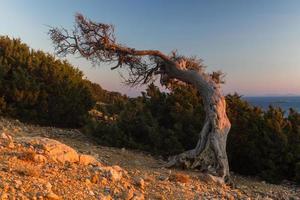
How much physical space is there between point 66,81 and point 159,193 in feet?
27.9

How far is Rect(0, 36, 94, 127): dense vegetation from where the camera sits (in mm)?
13453

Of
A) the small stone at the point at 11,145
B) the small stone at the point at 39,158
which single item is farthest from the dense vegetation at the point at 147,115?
the small stone at the point at 39,158

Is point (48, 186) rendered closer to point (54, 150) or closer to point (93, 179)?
point (93, 179)

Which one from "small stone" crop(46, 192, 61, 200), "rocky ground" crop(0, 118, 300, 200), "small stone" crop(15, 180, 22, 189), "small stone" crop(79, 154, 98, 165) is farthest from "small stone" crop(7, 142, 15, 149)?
"small stone" crop(46, 192, 61, 200)

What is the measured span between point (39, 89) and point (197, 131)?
519 cm

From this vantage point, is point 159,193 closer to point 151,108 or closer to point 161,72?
point 161,72

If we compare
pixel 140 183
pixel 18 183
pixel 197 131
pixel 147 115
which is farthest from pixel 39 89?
pixel 18 183

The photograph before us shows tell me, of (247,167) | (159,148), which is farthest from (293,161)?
(159,148)

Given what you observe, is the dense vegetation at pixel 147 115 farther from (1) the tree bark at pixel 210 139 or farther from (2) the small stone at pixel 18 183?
(2) the small stone at pixel 18 183

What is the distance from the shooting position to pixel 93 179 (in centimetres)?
648

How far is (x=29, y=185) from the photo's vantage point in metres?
5.52

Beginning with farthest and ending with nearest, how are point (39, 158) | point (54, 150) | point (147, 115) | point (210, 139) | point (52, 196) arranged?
point (147, 115), point (210, 139), point (54, 150), point (39, 158), point (52, 196)

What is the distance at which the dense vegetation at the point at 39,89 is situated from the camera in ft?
44.1

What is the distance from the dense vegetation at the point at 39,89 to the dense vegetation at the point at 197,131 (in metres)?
1.82
